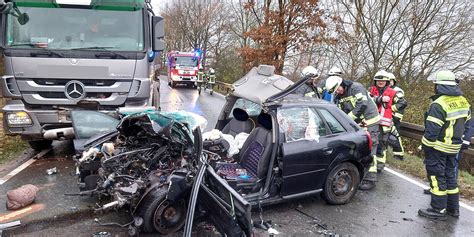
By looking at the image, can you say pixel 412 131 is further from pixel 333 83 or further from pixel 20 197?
pixel 20 197

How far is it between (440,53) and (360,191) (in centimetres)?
1340

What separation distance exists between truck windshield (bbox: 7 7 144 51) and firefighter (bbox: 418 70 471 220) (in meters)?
4.51

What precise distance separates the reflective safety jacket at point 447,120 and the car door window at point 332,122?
3.51ft

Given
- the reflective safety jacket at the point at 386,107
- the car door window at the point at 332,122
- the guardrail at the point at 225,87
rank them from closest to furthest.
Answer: the car door window at the point at 332,122 → the reflective safety jacket at the point at 386,107 → the guardrail at the point at 225,87

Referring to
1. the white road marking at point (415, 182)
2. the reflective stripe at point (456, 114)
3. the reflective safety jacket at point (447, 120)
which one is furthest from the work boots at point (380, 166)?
the reflective stripe at point (456, 114)

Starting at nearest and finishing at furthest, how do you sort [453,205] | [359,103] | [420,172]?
[453,205]
[359,103]
[420,172]

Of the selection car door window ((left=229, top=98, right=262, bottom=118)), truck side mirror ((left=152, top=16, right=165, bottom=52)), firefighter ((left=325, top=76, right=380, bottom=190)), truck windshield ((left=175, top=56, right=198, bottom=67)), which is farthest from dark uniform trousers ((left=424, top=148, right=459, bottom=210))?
truck windshield ((left=175, top=56, right=198, bottom=67))

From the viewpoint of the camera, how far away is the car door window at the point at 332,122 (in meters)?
4.95

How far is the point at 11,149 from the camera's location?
7.40 metres

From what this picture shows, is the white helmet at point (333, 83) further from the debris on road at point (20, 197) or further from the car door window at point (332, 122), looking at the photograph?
the debris on road at point (20, 197)

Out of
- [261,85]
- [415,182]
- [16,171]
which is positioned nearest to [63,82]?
[16,171]

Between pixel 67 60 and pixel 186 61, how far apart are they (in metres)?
20.4

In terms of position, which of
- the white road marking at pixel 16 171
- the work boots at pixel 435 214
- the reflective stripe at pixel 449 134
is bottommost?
the white road marking at pixel 16 171

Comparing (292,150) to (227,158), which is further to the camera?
(227,158)
